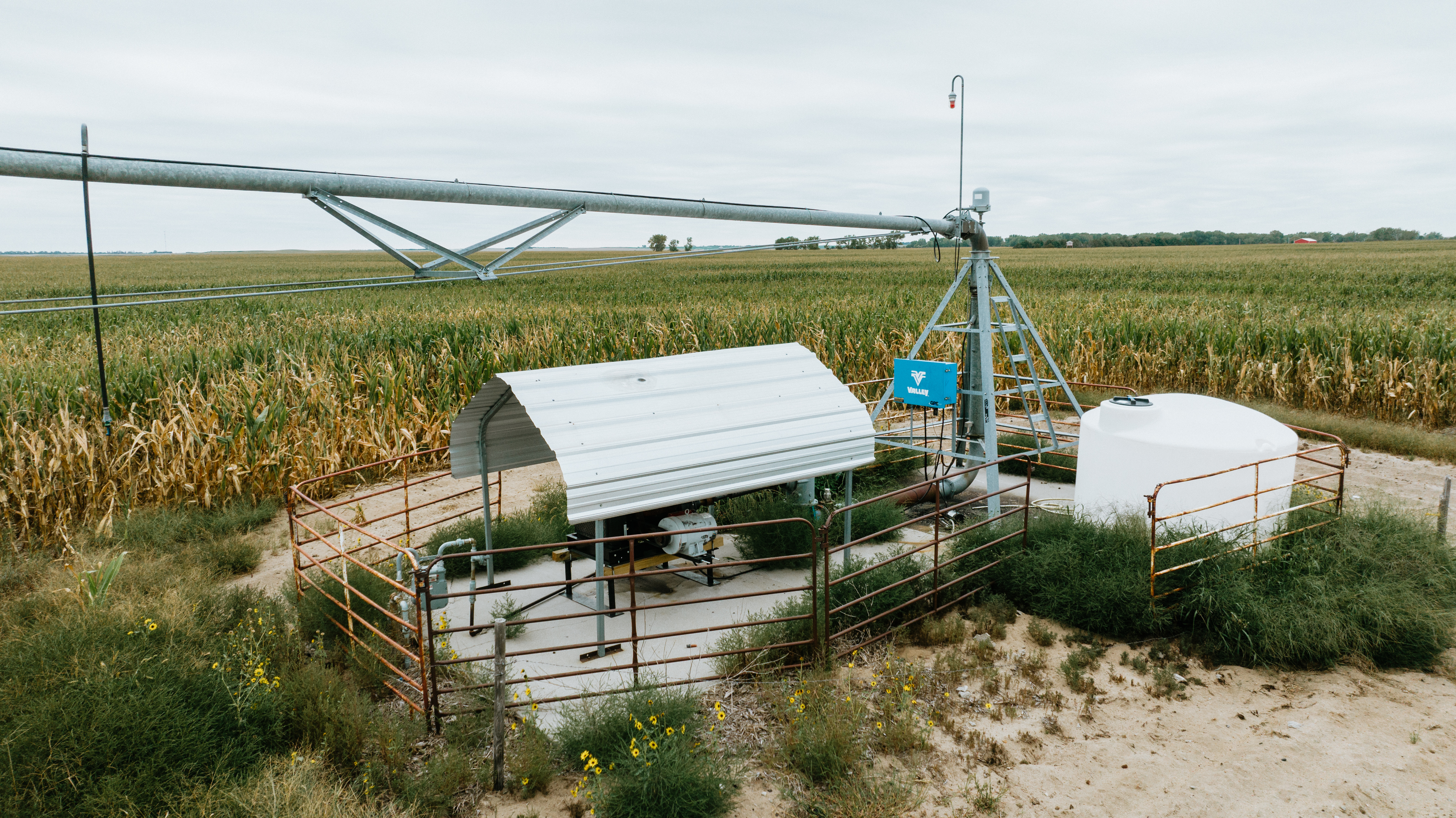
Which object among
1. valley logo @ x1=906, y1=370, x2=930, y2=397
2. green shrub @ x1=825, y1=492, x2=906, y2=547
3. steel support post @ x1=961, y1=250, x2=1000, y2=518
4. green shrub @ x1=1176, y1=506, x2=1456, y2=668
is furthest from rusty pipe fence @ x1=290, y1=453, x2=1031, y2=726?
green shrub @ x1=1176, y1=506, x2=1456, y2=668

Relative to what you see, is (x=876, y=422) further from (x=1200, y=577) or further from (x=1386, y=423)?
(x=1386, y=423)

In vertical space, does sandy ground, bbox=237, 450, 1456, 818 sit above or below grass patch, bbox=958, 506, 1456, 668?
below

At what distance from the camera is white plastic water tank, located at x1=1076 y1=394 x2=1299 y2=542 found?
8555mm

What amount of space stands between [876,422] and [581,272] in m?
62.3

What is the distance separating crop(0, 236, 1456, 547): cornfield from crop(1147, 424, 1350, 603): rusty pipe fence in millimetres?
8842

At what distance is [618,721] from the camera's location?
5684 millimetres

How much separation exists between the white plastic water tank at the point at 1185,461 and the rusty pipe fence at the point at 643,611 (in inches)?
44.1

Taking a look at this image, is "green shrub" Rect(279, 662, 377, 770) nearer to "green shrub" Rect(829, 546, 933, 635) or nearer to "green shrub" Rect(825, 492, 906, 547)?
"green shrub" Rect(829, 546, 933, 635)

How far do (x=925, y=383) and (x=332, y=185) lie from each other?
264 inches

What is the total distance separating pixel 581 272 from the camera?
74625 mm

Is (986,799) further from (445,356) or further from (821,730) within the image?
(445,356)

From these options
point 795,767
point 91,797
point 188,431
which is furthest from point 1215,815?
point 188,431

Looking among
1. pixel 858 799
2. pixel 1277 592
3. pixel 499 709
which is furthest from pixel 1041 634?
pixel 499 709

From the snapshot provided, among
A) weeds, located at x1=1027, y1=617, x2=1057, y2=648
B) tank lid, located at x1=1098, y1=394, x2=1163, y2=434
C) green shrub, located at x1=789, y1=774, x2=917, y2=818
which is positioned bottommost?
green shrub, located at x1=789, y1=774, x2=917, y2=818
